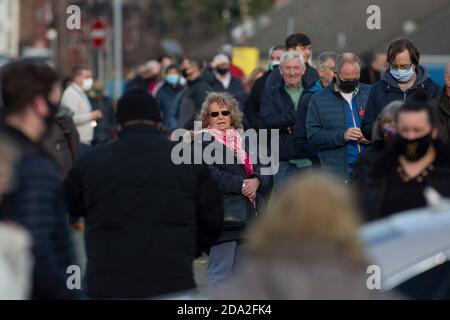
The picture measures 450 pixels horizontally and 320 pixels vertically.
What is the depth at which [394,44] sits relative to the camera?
12.3 meters

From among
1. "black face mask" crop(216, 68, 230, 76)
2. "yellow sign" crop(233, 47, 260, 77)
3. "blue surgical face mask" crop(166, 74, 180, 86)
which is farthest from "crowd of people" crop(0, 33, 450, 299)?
"yellow sign" crop(233, 47, 260, 77)

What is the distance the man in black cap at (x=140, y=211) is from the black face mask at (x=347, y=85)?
458 centimetres

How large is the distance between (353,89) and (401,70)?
1.57 ft

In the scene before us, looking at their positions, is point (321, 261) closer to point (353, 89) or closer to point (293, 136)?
point (353, 89)

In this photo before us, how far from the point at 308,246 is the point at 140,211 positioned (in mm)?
2591

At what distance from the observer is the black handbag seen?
37.0ft

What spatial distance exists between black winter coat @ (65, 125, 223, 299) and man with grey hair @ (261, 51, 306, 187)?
5.73 m

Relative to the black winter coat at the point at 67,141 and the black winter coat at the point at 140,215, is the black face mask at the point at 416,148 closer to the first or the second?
the black winter coat at the point at 140,215

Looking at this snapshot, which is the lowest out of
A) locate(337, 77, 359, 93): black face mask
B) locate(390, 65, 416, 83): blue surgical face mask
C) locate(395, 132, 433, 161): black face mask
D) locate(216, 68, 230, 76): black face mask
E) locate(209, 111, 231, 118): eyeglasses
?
locate(395, 132, 433, 161): black face mask

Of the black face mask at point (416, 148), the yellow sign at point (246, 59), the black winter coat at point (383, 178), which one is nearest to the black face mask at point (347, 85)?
the black winter coat at point (383, 178)

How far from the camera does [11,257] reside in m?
5.90

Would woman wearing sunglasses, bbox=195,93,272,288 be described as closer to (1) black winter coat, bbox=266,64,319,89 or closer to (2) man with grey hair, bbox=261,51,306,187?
(2) man with grey hair, bbox=261,51,306,187
